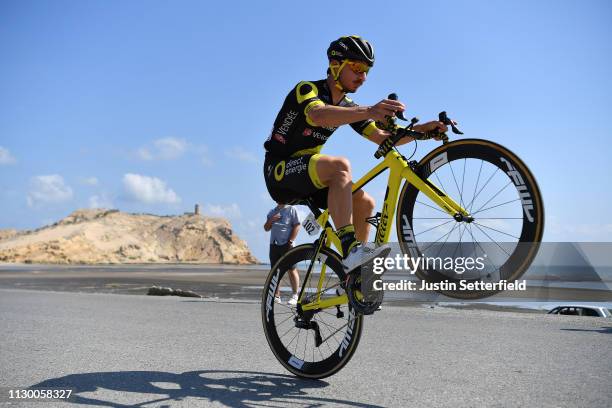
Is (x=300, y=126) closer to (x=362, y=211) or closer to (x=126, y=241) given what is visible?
(x=362, y=211)

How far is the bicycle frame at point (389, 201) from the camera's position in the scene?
368cm

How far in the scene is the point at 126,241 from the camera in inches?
3007

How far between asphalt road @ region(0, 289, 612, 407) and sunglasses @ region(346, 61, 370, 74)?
2.18 metres

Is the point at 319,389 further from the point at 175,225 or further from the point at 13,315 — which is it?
the point at 175,225

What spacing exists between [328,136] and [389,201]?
28.4 inches

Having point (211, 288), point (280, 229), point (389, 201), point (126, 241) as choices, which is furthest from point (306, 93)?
point (126, 241)

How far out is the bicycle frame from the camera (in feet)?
12.1

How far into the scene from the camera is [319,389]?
13.5ft

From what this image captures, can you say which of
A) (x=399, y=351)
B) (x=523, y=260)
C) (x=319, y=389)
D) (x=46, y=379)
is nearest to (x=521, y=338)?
(x=399, y=351)

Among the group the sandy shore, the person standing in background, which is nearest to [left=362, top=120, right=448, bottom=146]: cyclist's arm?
the sandy shore

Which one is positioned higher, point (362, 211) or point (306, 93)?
point (306, 93)

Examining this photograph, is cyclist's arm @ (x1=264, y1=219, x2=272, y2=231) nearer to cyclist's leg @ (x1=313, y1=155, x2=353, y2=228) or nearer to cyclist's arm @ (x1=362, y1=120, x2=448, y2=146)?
cyclist's arm @ (x1=362, y1=120, x2=448, y2=146)

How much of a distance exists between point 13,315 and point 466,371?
7.08 metres

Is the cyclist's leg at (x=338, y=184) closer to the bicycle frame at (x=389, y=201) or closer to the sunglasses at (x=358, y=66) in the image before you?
the bicycle frame at (x=389, y=201)
